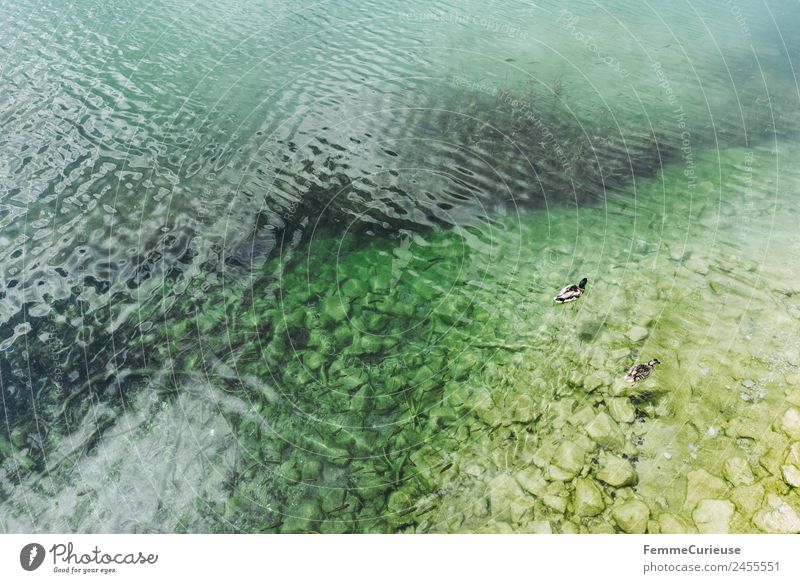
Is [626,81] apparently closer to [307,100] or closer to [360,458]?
[307,100]

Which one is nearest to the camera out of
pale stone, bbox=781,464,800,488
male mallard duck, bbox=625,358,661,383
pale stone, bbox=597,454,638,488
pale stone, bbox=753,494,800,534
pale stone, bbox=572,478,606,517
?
pale stone, bbox=753,494,800,534

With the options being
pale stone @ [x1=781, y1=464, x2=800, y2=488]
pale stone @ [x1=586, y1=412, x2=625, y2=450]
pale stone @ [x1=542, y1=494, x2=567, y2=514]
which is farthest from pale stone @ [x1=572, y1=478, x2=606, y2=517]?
pale stone @ [x1=781, y1=464, x2=800, y2=488]

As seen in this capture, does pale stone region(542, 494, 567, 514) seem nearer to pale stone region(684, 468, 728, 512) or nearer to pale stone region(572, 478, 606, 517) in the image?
pale stone region(572, 478, 606, 517)

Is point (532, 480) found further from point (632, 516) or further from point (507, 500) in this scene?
point (632, 516)

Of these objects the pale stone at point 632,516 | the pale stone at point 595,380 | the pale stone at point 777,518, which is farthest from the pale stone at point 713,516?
the pale stone at point 595,380

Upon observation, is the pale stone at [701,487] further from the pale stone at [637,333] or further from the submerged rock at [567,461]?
the pale stone at [637,333]

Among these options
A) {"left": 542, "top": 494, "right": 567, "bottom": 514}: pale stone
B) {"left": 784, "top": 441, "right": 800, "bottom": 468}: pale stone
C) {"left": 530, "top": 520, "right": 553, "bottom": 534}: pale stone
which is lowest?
{"left": 530, "top": 520, "right": 553, "bottom": 534}: pale stone
